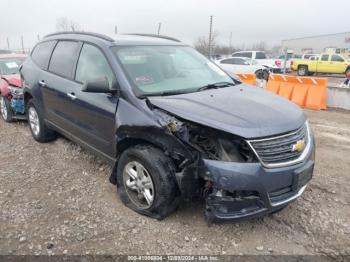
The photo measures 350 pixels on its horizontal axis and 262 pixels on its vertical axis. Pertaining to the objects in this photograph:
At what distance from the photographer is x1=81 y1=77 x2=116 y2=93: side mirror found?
3.50 m

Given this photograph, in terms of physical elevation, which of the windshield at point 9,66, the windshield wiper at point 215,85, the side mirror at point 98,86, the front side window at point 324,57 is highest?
the side mirror at point 98,86

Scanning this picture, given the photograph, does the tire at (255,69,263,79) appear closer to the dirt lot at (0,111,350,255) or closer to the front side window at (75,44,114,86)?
the dirt lot at (0,111,350,255)

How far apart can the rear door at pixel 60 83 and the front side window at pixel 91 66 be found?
0.58ft

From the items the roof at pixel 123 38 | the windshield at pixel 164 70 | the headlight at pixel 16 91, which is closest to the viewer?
the windshield at pixel 164 70

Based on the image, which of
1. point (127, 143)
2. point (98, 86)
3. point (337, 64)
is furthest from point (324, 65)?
point (98, 86)

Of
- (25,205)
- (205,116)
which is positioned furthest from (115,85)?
(25,205)

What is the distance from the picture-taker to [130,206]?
3635 mm

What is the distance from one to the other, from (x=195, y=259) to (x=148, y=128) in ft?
4.18

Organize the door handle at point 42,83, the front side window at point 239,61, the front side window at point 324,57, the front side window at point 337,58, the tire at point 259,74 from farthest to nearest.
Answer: the front side window at point 324,57, the front side window at point 337,58, the front side window at point 239,61, the tire at point 259,74, the door handle at point 42,83

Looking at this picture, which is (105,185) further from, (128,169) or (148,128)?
(148,128)

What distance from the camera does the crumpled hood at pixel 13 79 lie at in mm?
6832

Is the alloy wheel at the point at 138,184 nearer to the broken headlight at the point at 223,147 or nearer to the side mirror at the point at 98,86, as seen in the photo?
the broken headlight at the point at 223,147

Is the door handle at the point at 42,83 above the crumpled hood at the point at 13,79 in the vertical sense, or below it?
above

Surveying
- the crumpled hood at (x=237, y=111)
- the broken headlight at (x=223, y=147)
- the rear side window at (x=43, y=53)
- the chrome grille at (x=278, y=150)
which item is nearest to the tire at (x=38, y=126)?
the rear side window at (x=43, y=53)
